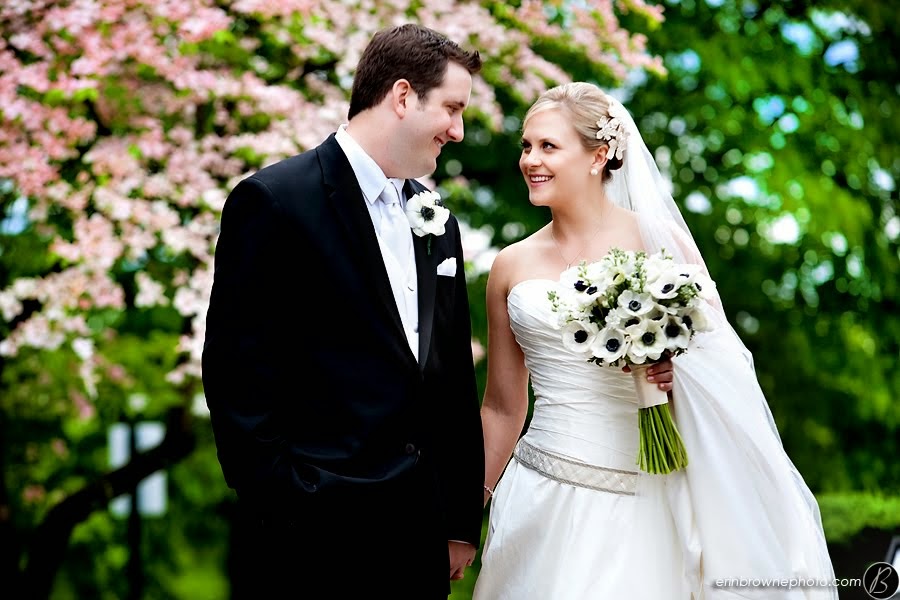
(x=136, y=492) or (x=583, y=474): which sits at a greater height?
(x=583, y=474)

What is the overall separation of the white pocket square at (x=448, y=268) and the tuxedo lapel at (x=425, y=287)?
2cm

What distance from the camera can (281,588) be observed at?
2.81m

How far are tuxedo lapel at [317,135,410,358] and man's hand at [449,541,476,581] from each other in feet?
2.42

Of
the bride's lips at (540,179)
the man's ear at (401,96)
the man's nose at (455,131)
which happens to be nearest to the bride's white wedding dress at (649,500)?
the bride's lips at (540,179)

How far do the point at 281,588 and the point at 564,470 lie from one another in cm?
121

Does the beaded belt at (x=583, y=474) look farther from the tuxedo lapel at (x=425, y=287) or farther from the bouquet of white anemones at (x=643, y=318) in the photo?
the tuxedo lapel at (x=425, y=287)

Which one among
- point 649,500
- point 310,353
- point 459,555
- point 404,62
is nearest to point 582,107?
point 404,62

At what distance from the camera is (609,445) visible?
143 inches

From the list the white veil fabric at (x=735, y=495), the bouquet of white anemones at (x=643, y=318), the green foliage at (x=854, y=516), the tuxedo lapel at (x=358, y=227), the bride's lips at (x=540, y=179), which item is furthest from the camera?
the green foliage at (x=854, y=516)

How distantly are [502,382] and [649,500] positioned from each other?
762mm

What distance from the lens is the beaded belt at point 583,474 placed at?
11.7ft

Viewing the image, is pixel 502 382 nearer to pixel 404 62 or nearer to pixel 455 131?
pixel 455 131

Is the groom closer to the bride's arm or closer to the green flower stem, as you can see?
the green flower stem

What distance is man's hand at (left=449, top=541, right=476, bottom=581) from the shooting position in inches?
129
